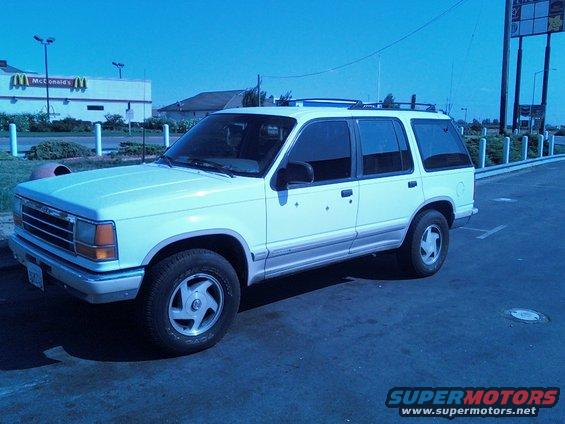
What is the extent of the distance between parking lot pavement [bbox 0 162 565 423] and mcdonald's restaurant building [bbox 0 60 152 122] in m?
57.5

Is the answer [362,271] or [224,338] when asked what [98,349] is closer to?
[224,338]

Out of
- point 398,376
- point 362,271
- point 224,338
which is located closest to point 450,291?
point 362,271

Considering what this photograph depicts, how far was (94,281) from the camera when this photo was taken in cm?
376

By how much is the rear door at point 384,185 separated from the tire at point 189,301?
161 centimetres

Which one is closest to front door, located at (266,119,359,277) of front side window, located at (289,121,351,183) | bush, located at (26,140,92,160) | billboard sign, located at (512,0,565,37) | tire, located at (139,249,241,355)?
front side window, located at (289,121,351,183)

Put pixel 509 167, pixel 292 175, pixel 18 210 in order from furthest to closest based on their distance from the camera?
1. pixel 509 167
2. pixel 18 210
3. pixel 292 175

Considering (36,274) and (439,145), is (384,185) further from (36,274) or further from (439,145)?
(36,274)

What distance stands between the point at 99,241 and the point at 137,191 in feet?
1.79

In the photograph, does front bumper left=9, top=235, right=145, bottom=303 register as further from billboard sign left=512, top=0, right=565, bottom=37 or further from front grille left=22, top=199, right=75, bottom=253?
billboard sign left=512, top=0, right=565, bottom=37

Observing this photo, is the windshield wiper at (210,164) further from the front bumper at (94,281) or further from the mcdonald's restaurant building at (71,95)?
the mcdonald's restaurant building at (71,95)

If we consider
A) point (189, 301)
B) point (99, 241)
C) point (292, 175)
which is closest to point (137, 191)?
point (99, 241)

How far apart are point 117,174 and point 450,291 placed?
3648 millimetres

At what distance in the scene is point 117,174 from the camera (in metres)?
4.89

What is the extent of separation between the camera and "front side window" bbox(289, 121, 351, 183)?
4973 millimetres
